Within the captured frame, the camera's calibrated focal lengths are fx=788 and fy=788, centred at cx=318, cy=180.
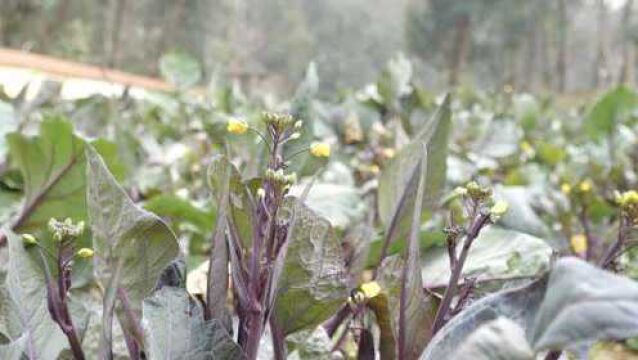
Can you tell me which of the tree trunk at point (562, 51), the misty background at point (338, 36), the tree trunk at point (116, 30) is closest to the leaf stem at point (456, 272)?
the misty background at point (338, 36)

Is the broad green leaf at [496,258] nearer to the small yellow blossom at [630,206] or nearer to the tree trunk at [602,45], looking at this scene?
the small yellow blossom at [630,206]

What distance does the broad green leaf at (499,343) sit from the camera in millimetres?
340

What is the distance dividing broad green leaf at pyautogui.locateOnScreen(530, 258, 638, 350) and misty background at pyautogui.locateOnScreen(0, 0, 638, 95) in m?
17.0

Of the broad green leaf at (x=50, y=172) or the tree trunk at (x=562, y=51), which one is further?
the tree trunk at (x=562, y=51)

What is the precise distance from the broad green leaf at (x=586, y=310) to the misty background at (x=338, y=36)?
17038mm

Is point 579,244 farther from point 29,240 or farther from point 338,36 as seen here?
point 338,36

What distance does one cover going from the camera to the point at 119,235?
0.46 meters

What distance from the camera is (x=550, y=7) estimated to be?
27.1 meters

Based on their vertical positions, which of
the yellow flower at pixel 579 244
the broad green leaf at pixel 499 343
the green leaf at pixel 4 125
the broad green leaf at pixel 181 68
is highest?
the broad green leaf at pixel 499 343

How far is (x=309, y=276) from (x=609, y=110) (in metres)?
1.33

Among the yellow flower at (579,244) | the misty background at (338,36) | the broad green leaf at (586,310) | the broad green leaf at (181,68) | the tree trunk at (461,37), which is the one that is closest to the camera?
the broad green leaf at (586,310)

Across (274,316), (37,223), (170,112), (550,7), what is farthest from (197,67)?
(550,7)

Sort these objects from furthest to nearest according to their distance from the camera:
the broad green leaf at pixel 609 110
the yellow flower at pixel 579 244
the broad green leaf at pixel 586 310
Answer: the broad green leaf at pixel 609 110
the yellow flower at pixel 579 244
the broad green leaf at pixel 586 310

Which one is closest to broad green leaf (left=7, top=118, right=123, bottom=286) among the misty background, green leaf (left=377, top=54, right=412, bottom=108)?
green leaf (left=377, top=54, right=412, bottom=108)
